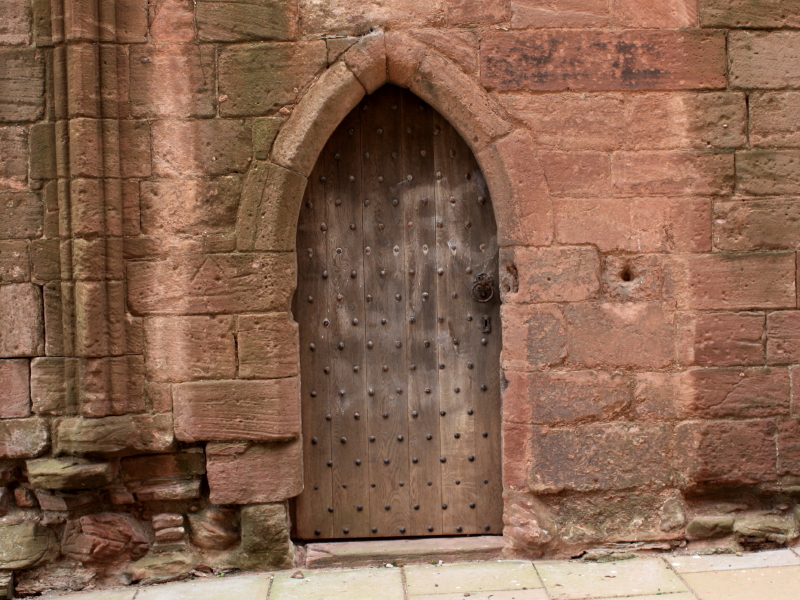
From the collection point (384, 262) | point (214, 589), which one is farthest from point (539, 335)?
point (214, 589)

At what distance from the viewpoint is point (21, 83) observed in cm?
356

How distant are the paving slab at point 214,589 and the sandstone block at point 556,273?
181 centimetres

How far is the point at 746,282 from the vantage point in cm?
367

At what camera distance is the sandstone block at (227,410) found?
11.9 ft

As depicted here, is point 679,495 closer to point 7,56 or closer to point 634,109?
point 634,109

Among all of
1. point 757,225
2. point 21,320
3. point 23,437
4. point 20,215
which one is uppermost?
point 20,215

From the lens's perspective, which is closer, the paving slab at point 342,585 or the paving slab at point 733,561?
the paving slab at point 342,585

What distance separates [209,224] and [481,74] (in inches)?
58.5

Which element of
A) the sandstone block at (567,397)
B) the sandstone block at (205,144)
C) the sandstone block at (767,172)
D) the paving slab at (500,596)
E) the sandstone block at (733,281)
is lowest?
the paving slab at (500,596)

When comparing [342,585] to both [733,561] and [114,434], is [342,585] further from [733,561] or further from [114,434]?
[733,561]

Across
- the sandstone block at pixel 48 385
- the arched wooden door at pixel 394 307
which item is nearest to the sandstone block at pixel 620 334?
the arched wooden door at pixel 394 307

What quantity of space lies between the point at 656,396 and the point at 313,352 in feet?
5.68

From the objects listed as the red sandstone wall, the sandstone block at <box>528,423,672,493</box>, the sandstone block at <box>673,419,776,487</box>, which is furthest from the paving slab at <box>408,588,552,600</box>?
the sandstone block at <box>673,419,776,487</box>

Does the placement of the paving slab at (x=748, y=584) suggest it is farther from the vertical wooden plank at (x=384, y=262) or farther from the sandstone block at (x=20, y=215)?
the sandstone block at (x=20, y=215)
